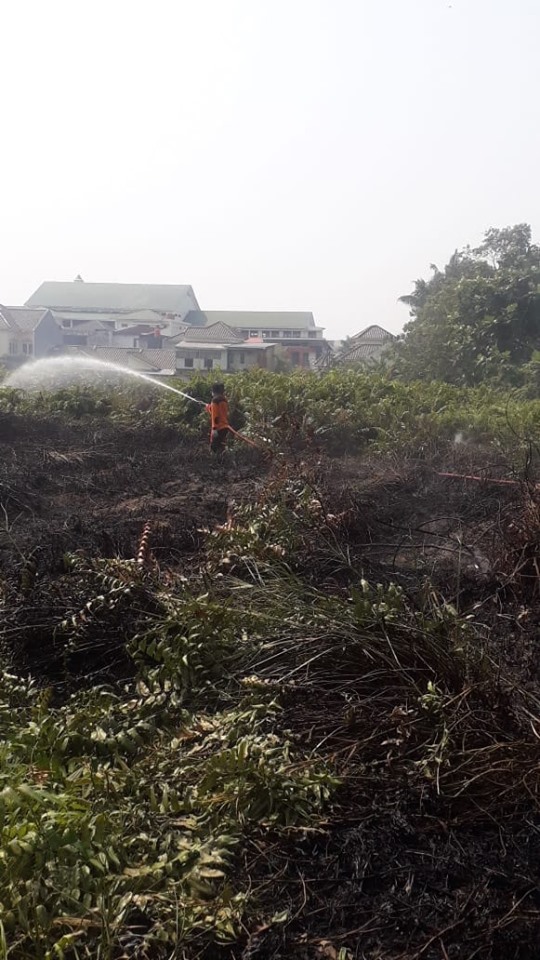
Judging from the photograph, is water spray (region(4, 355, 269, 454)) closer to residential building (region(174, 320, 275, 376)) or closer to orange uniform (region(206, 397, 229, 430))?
orange uniform (region(206, 397, 229, 430))

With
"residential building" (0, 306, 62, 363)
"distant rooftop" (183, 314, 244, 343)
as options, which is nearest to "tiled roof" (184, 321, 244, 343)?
"distant rooftop" (183, 314, 244, 343)

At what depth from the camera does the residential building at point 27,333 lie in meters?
54.7

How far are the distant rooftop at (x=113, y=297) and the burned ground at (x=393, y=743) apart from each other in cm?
6741

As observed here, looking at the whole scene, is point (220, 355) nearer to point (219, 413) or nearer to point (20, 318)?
point (20, 318)

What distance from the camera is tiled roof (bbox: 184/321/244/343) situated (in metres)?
49.7

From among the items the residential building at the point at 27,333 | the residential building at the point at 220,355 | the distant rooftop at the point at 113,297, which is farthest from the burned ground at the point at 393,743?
the distant rooftop at the point at 113,297

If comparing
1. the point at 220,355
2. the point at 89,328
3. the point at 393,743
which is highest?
the point at 89,328

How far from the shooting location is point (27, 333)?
55750 millimetres

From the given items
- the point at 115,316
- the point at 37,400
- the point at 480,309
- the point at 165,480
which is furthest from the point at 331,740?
the point at 115,316

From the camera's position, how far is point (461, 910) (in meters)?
2.78

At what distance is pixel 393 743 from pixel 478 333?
19.3m

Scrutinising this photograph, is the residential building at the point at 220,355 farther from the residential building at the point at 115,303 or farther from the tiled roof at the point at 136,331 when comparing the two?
the residential building at the point at 115,303

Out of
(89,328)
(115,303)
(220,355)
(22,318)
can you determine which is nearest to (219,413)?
(220,355)

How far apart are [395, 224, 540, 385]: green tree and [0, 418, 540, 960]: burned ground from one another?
13.5 metres
